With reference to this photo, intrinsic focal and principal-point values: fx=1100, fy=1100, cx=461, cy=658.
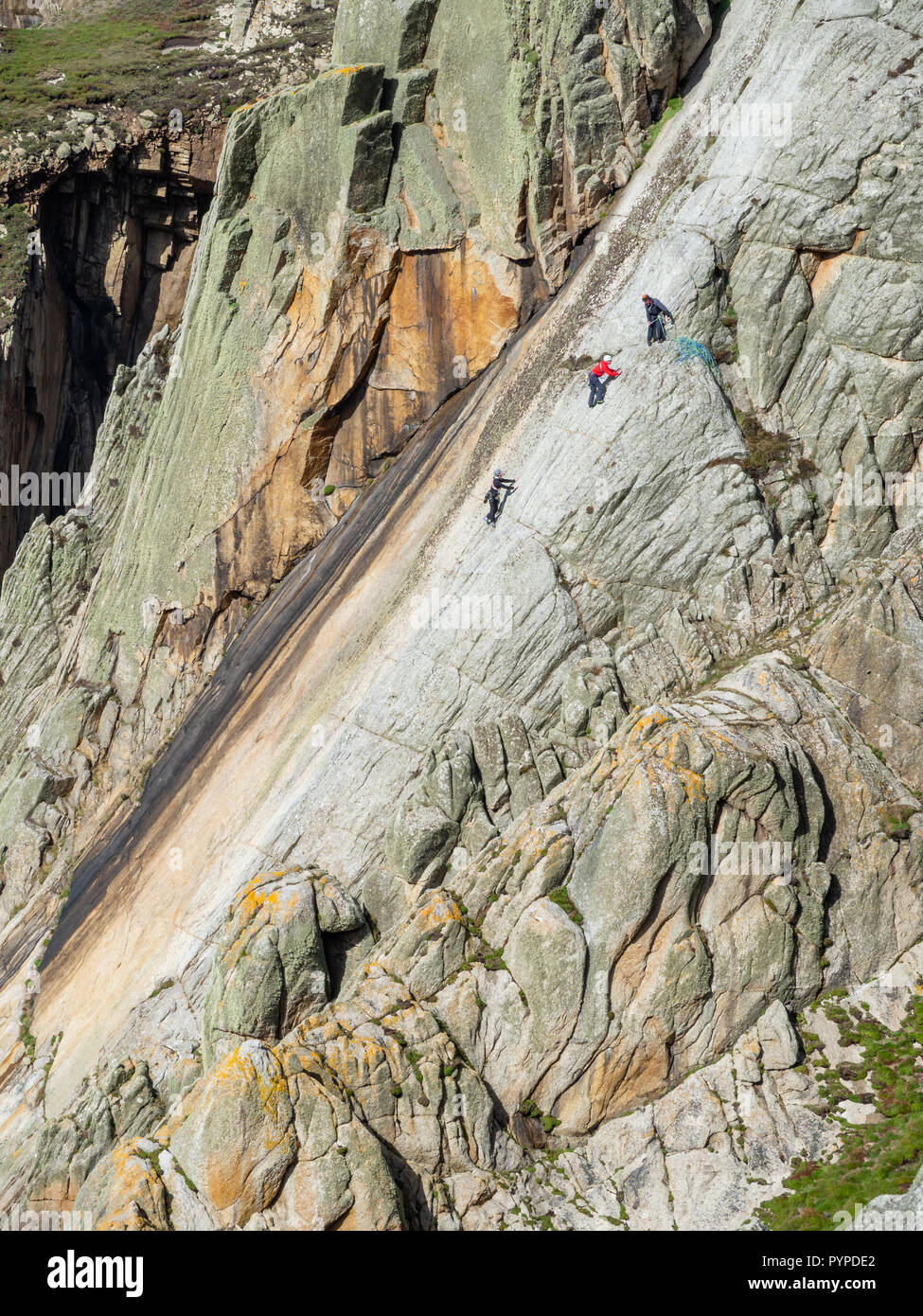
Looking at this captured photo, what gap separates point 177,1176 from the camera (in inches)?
731

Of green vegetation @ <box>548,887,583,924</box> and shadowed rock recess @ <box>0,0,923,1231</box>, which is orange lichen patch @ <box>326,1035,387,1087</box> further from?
green vegetation @ <box>548,887,583,924</box>

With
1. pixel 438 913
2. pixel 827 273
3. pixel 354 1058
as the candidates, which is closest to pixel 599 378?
pixel 827 273

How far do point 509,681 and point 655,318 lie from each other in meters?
9.22

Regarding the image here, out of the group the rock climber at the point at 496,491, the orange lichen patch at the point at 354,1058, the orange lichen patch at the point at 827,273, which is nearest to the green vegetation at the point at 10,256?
the rock climber at the point at 496,491

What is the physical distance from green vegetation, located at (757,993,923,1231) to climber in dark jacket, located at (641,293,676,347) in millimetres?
15158

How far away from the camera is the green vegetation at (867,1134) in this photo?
58.7 ft

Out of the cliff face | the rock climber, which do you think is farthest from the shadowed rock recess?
the cliff face

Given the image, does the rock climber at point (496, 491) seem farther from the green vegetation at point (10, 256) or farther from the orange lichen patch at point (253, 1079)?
the green vegetation at point (10, 256)

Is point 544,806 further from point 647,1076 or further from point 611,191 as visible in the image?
point 611,191

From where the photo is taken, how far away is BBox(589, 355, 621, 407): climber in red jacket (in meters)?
25.8

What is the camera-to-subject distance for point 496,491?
26.2m

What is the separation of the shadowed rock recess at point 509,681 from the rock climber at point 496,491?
390mm

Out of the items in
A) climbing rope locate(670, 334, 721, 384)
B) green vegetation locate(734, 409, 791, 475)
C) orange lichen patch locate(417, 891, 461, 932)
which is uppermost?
climbing rope locate(670, 334, 721, 384)

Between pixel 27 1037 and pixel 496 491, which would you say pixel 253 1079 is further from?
pixel 496 491
